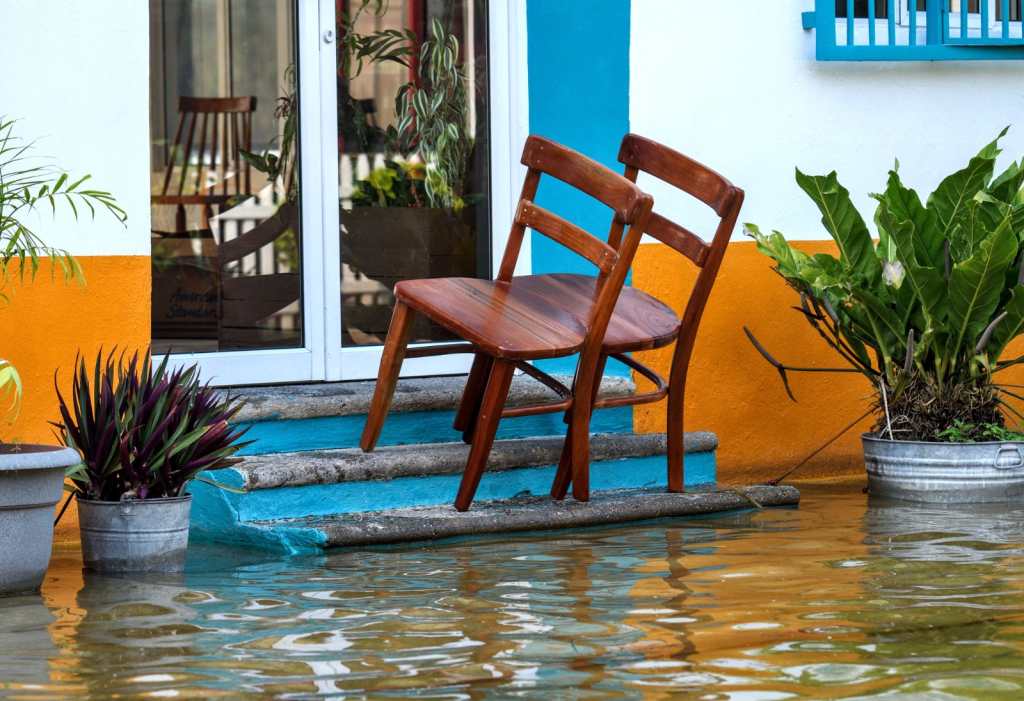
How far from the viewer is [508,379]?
18.0 ft

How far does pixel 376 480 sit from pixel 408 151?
5.59ft

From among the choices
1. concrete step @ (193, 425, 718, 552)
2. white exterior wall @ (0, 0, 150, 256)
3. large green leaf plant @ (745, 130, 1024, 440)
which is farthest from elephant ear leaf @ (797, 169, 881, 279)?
white exterior wall @ (0, 0, 150, 256)

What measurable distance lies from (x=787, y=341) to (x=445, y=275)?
1509 mm

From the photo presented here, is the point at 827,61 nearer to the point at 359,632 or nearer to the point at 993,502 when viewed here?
the point at 993,502

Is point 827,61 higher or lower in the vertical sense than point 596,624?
higher

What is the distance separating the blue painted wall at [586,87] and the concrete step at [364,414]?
262 mm

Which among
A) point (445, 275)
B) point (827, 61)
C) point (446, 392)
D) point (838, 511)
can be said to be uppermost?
point (827, 61)

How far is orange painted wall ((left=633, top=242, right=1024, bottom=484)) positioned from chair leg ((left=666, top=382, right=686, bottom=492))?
54 cm

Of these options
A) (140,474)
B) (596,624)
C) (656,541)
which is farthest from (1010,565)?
(140,474)

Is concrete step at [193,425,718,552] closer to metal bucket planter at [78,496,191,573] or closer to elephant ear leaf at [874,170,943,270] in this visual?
metal bucket planter at [78,496,191,573]

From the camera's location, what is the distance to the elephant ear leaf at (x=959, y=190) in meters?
6.11

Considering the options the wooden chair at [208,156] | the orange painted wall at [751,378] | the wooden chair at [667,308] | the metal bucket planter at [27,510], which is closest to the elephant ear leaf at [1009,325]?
the orange painted wall at [751,378]

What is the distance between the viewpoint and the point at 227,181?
6.53 metres

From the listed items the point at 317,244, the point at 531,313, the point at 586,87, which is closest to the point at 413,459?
the point at 531,313
